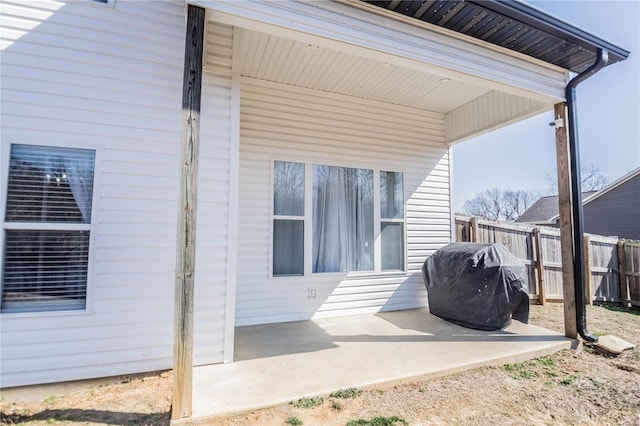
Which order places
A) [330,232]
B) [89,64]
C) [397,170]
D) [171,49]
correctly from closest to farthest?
[89,64], [171,49], [330,232], [397,170]

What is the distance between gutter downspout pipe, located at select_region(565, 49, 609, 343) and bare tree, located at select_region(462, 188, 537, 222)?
30640 mm

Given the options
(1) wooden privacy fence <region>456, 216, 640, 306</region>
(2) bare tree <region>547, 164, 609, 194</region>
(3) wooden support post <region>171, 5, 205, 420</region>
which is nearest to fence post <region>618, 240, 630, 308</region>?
(1) wooden privacy fence <region>456, 216, 640, 306</region>

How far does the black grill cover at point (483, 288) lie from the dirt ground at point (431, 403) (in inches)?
37.1

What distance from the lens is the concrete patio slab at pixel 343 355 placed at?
2455 millimetres

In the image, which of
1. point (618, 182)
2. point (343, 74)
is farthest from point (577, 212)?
point (618, 182)

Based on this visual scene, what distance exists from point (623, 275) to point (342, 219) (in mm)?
6509

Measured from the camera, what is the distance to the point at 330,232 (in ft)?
15.6

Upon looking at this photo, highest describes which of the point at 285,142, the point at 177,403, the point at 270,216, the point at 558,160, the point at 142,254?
the point at 285,142

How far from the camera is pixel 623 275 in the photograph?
6.68m

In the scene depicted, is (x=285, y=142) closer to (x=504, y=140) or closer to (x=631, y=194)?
(x=631, y=194)

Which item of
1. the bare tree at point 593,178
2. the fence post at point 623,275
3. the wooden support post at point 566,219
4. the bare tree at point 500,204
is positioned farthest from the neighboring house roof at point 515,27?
the bare tree at point 500,204

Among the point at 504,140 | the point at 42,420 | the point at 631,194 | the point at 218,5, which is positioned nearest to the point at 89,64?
the point at 218,5

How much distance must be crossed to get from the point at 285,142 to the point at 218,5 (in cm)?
235

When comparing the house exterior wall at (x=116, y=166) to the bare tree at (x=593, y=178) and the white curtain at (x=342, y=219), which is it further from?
the bare tree at (x=593, y=178)
